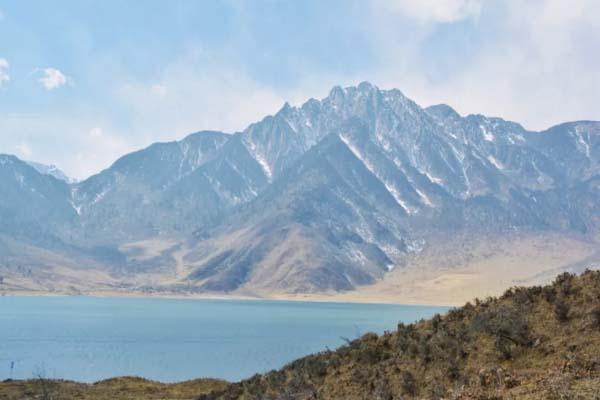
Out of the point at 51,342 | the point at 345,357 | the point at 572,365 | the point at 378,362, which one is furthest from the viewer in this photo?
the point at 51,342

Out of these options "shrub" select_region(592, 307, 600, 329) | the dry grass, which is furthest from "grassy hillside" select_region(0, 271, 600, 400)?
the dry grass

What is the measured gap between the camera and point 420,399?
72.3 ft

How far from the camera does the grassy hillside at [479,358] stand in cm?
2053

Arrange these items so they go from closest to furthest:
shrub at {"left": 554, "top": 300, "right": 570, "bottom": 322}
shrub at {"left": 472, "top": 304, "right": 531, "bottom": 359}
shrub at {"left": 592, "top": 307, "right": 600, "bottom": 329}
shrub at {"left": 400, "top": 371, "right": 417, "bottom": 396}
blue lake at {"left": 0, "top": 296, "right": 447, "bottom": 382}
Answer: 1. shrub at {"left": 400, "top": 371, "right": 417, "bottom": 396}
2. shrub at {"left": 592, "top": 307, "right": 600, "bottom": 329}
3. shrub at {"left": 472, "top": 304, "right": 531, "bottom": 359}
4. shrub at {"left": 554, "top": 300, "right": 570, "bottom": 322}
5. blue lake at {"left": 0, "top": 296, "right": 447, "bottom": 382}

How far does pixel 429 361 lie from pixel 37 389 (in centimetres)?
2475

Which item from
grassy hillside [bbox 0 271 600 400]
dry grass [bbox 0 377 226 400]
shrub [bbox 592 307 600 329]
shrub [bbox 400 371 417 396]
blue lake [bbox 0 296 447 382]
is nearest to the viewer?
grassy hillside [bbox 0 271 600 400]

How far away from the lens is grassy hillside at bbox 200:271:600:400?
2053 cm

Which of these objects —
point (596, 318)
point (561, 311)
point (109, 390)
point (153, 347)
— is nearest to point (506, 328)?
point (561, 311)

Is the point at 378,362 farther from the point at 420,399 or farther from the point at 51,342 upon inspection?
the point at 51,342

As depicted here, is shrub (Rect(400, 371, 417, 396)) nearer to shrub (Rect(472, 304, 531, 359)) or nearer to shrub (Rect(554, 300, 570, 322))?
shrub (Rect(472, 304, 531, 359))

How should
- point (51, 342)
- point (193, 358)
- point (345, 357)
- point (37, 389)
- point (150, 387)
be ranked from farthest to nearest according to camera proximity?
point (51, 342) < point (193, 358) < point (150, 387) < point (37, 389) < point (345, 357)

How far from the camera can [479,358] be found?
81.1ft

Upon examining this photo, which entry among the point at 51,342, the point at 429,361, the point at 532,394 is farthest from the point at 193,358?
the point at 532,394

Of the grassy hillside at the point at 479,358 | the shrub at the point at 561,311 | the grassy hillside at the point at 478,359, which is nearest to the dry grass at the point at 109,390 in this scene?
the grassy hillside at the point at 478,359
